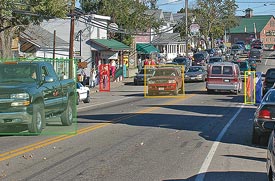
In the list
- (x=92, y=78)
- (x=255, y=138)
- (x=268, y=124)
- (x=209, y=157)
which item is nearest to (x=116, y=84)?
(x=92, y=78)

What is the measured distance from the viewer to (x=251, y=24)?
545 ft

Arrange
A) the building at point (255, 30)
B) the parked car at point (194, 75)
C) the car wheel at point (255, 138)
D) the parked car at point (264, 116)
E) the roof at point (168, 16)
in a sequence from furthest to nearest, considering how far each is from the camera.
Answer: the building at point (255, 30) → the roof at point (168, 16) → the parked car at point (194, 75) → the car wheel at point (255, 138) → the parked car at point (264, 116)

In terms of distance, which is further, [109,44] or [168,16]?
[168,16]

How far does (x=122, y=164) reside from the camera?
34.9 feet

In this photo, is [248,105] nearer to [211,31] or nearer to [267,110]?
[267,110]

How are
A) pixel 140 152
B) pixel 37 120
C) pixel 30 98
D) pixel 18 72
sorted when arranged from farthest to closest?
pixel 18 72 < pixel 37 120 < pixel 30 98 < pixel 140 152

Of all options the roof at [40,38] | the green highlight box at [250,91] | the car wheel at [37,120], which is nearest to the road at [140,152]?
the car wheel at [37,120]

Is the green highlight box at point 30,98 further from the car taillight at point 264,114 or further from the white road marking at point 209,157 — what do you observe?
the car taillight at point 264,114

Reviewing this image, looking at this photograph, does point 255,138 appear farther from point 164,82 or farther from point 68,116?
point 164,82

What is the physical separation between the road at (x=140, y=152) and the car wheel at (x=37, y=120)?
243 mm

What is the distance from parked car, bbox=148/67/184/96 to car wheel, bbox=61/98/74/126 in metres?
16.7

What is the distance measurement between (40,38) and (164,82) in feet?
57.9

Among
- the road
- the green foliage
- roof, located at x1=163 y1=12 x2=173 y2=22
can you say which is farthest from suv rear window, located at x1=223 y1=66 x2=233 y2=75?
roof, located at x1=163 y1=12 x2=173 y2=22

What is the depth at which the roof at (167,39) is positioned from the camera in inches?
3396
